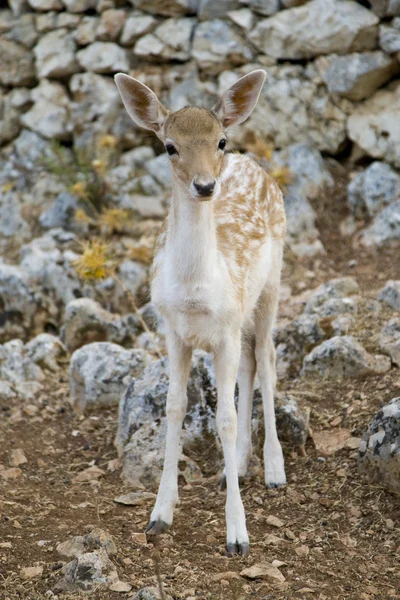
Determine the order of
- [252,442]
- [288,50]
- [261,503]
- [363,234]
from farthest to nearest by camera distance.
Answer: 1. [288,50]
2. [363,234]
3. [252,442]
4. [261,503]

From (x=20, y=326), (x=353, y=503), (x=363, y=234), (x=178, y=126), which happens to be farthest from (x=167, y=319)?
(x=363, y=234)

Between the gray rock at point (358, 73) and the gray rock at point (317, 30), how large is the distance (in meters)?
0.16

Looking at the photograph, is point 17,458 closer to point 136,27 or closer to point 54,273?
point 54,273

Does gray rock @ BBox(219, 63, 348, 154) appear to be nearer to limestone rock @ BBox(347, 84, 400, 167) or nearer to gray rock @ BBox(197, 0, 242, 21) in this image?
limestone rock @ BBox(347, 84, 400, 167)

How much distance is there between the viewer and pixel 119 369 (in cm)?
779

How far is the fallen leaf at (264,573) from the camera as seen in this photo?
15.8 feet

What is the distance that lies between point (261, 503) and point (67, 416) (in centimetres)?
250

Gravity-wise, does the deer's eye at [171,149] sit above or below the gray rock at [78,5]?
above

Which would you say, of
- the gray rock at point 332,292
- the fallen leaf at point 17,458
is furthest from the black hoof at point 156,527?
the gray rock at point 332,292

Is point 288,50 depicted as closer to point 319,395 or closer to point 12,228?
point 12,228

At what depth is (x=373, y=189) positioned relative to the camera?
38.0 ft

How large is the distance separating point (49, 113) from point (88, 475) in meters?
8.70

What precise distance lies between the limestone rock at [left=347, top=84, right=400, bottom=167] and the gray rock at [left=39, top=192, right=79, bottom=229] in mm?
4307

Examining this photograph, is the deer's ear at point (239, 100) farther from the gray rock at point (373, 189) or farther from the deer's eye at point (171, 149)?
the gray rock at point (373, 189)
